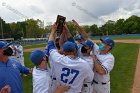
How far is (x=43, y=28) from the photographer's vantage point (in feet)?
322

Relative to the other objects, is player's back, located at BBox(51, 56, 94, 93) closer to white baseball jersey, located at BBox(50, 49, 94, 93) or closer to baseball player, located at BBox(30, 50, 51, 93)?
white baseball jersey, located at BBox(50, 49, 94, 93)

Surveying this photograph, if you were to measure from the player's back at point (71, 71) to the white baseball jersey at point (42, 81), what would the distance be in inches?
11.2

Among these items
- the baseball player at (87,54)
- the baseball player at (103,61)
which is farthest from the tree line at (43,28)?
the baseball player at (87,54)

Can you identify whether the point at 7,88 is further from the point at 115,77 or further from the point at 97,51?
the point at 115,77

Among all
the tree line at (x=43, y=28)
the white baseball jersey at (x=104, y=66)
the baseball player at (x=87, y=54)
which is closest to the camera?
the baseball player at (x=87, y=54)

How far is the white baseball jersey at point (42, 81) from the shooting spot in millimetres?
5203

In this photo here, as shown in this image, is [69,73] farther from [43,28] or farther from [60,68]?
[43,28]

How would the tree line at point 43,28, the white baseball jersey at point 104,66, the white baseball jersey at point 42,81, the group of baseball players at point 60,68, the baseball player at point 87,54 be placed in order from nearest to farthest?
the white baseball jersey at point 42,81, the group of baseball players at point 60,68, the baseball player at point 87,54, the white baseball jersey at point 104,66, the tree line at point 43,28

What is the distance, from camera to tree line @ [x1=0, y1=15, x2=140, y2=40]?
8797 centimetres

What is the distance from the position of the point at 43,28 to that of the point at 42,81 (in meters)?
93.4

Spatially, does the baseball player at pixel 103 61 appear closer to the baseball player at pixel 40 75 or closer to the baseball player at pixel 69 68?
the baseball player at pixel 69 68

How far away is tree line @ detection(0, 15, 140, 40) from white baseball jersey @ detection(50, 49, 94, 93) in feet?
250

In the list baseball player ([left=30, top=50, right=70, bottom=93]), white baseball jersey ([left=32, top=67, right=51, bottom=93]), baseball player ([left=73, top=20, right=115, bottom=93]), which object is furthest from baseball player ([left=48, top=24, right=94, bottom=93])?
baseball player ([left=73, top=20, right=115, bottom=93])

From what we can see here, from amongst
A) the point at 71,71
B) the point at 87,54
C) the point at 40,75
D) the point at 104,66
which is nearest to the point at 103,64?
the point at 104,66
